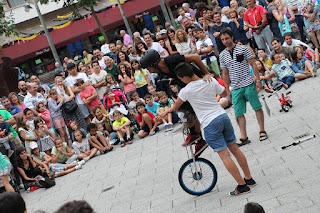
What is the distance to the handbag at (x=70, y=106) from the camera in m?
12.3

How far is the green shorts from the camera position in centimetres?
750

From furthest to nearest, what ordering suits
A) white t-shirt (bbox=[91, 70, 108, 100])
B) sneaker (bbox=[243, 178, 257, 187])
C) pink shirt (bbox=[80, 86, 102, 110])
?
white t-shirt (bbox=[91, 70, 108, 100]), pink shirt (bbox=[80, 86, 102, 110]), sneaker (bbox=[243, 178, 257, 187])

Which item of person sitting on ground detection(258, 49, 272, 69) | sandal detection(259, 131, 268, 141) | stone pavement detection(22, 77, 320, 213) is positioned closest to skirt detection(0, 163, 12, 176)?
stone pavement detection(22, 77, 320, 213)

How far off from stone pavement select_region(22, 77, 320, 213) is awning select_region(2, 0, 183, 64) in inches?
823

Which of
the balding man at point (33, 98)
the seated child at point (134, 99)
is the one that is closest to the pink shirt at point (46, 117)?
the balding man at point (33, 98)

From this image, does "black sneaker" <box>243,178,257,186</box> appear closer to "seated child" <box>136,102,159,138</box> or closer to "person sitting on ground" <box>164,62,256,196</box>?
"person sitting on ground" <box>164,62,256,196</box>

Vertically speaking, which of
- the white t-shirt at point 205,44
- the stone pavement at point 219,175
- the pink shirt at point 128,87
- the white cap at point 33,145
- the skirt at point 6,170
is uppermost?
the white t-shirt at point 205,44

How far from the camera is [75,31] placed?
31500 millimetres

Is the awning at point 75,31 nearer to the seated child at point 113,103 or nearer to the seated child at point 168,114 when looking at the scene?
the seated child at point 113,103

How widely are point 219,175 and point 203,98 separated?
1767mm

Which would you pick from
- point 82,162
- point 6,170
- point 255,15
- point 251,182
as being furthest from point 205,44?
point 251,182

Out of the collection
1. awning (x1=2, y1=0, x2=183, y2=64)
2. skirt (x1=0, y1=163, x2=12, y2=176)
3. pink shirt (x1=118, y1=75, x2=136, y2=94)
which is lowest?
skirt (x1=0, y1=163, x2=12, y2=176)

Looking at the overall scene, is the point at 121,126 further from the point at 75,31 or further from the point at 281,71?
the point at 75,31

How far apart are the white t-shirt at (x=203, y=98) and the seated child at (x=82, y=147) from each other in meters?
5.90
